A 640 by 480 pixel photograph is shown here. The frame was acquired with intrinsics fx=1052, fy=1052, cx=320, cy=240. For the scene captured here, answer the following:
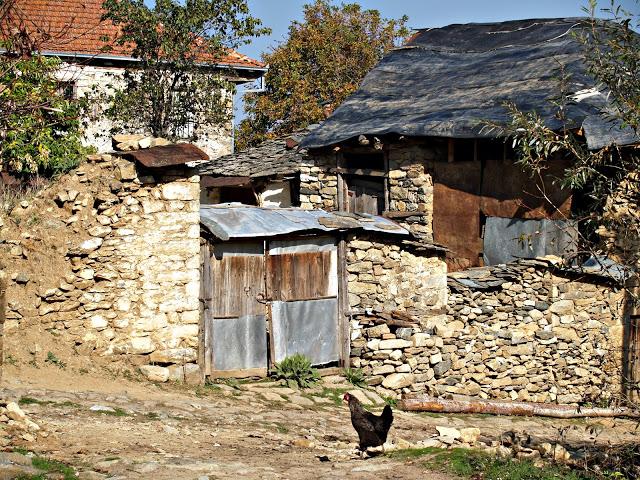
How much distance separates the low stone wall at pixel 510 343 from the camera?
1477 centimetres

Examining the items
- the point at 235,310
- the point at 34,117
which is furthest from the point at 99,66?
the point at 34,117

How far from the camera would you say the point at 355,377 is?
46.7ft

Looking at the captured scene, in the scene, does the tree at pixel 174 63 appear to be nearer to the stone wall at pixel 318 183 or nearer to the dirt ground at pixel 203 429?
the stone wall at pixel 318 183

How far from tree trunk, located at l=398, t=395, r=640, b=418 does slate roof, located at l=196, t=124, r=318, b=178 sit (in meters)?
8.11

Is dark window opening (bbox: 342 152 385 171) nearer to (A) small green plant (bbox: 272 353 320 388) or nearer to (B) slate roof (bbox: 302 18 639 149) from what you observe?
(B) slate roof (bbox: 302 18 639 149)

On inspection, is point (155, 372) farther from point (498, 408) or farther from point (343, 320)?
point (498, 408)

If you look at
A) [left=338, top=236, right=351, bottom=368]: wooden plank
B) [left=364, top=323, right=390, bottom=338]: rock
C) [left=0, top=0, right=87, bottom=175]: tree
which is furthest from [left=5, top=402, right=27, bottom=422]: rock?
[left=364, top=323, right=390, bottom=338]: rock

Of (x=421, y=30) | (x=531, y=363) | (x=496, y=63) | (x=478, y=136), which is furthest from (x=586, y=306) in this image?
(x=421, y=30)

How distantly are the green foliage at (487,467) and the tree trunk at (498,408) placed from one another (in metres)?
4.28

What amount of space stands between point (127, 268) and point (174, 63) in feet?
39.7

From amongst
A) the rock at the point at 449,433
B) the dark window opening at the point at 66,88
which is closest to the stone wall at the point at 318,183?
the dark window opening at the point at 66,88

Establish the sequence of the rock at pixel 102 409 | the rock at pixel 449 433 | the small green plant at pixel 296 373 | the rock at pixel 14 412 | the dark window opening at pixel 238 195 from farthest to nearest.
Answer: the dark window opening at pixel 238 195 → the small green plant at pixel 296 373 → the rock at pixel 449 433 → the rock at pixel 102 409 → the rock at pixel 14 412

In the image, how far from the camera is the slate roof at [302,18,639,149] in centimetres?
1772

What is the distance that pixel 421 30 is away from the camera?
24516 mm
